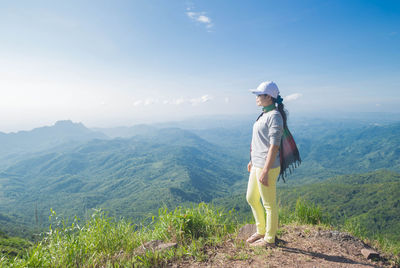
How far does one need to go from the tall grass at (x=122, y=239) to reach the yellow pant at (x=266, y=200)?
667 millimetres

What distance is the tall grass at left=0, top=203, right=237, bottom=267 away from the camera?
2.61m

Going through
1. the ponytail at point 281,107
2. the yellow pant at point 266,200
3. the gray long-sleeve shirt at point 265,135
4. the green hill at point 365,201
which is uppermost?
the ponytail at point 281,107

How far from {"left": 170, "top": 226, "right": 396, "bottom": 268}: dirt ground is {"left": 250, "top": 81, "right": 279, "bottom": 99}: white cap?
2212mm

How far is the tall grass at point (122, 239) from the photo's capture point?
261cm

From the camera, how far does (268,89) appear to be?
2986mm

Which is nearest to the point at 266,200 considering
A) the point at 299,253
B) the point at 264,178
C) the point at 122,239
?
the point at 264,178

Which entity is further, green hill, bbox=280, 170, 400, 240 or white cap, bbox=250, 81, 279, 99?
green hill, bbox=280, 170, 400, 240

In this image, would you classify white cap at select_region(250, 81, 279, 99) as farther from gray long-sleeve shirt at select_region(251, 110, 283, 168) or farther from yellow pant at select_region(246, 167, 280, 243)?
yellow pant at select_region(246, 167, 280, 243)

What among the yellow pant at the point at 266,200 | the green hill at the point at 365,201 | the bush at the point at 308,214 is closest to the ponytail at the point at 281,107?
the yellow pant at the point at 266,200

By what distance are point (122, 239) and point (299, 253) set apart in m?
2.56

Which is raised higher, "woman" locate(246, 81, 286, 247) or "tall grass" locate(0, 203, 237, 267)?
"woman" locate(246, 81, 286, 247)

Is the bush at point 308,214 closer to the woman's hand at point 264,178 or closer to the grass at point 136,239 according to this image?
the grass at point 136,239

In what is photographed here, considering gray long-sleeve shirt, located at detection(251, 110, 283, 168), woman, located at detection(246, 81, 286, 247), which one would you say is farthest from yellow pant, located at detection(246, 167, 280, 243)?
gray long-sleeve shirt, located at detection(251, 110, 283, 168)

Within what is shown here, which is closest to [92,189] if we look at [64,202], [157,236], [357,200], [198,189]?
[64,202]
